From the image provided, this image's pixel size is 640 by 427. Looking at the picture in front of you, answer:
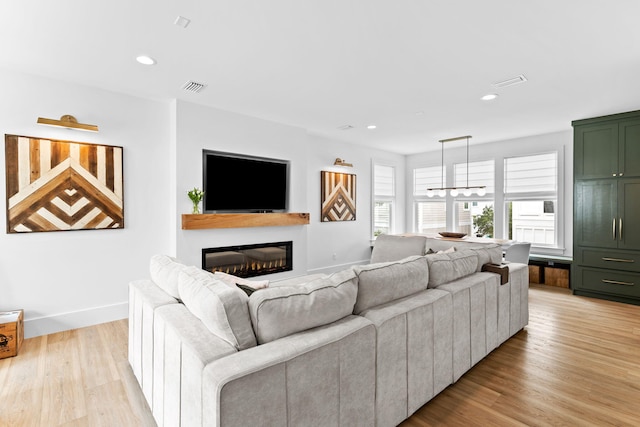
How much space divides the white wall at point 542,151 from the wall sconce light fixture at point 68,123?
18.5 ft

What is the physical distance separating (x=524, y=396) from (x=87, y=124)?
15.2ft

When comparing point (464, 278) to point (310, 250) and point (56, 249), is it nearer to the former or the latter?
point (310, 250)

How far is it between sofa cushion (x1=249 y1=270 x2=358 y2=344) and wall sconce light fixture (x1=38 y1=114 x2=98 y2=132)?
9.88 ft

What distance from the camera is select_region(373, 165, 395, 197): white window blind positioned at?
23.3 ft

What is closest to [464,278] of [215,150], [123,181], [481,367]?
[481,367]

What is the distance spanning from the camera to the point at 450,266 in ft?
8.17

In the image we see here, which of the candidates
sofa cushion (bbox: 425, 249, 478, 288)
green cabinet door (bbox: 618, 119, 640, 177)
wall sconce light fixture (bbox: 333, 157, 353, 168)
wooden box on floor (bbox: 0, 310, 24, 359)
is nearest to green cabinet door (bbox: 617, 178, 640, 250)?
green cabinet door (bbox: 618, 119, 640, 177)

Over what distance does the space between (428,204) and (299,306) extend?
21.1ft

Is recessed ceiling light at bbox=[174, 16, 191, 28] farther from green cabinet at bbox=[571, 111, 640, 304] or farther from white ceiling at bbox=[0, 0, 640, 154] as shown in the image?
green cabinet at bbox=[571, 111, 640, 304]

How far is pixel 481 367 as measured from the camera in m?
2.56

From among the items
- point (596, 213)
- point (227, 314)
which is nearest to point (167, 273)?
point (227, 314)

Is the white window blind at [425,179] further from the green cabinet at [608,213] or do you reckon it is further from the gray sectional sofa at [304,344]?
the gray sectional sofa at [304,344]

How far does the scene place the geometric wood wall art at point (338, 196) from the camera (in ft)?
19.4

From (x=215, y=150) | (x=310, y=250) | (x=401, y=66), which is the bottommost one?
(x=310, y=250)
